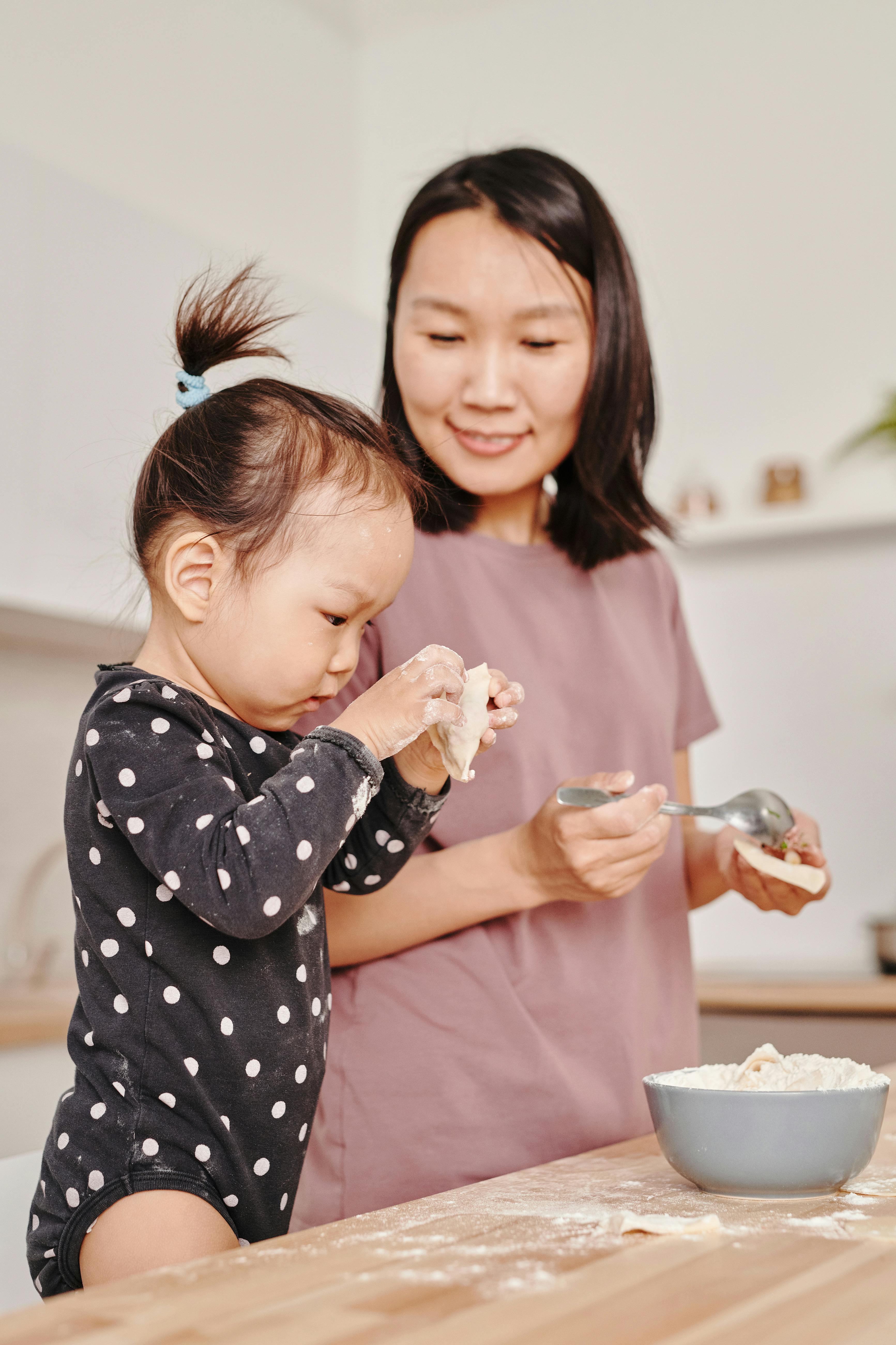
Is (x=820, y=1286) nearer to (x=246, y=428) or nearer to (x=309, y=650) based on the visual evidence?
(x=309, y=650)

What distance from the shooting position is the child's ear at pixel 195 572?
867 millimetres

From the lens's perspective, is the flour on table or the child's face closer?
the flour on table

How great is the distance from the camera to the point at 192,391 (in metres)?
0.97

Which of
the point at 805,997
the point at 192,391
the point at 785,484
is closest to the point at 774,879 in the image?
the point at 192,391

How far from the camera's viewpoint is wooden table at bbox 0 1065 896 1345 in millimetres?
488

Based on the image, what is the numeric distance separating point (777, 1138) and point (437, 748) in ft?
1.16

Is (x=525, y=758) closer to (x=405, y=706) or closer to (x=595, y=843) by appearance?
(x=595, y=843)

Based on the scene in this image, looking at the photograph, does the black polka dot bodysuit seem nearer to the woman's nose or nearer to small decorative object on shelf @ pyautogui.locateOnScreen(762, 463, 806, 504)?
the woman's nose

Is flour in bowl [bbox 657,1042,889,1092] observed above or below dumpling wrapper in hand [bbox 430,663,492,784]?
below

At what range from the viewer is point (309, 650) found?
2.83ft

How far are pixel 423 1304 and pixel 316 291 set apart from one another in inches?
83.2

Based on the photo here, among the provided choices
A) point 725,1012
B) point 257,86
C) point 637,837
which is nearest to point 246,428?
point 637,837

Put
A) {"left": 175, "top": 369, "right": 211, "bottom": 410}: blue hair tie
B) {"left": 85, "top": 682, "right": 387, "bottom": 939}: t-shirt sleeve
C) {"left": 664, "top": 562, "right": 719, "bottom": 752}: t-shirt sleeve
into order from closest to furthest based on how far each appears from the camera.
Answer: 1. {"left": 85, "top": 682, "right": 387, "bottom": 939}: t-shirt sleeve
2. {"left": 175, "top": 369, "right": 211, "bottom": 410}: blue hair tie
3. {"left": 664, "top": 562, "right": 719, "bottom": 752}: t-shirt sleeve

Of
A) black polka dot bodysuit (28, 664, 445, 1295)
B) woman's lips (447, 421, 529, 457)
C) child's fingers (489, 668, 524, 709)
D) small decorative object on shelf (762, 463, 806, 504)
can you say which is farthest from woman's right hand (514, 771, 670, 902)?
small decorative object on shelf (762, 463, 806, 504)
